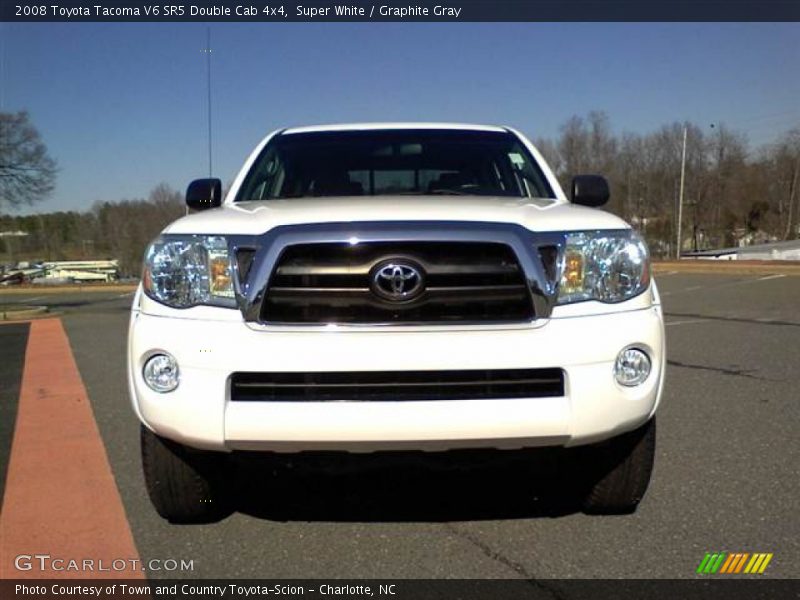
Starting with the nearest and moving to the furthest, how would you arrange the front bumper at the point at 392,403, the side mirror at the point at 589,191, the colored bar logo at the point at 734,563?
the front bumper at the point at 392,403, the colored bar logo at the point at 734,563, the side mirror at the point at 589,191

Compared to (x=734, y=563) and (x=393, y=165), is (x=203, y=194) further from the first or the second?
(x=734, y=563)

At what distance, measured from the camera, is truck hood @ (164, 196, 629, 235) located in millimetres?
2742

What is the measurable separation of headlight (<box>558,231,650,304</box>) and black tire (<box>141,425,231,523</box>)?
1.51 m

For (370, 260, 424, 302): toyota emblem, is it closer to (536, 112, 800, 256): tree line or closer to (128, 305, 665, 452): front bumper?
(128, 305, 665, 452): front bumper

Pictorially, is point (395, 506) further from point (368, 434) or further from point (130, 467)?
point (130, 467)

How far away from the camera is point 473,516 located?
3.26m

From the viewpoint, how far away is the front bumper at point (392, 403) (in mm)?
2531

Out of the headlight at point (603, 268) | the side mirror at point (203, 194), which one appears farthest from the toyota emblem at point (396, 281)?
the side mirror at point (203, 194)

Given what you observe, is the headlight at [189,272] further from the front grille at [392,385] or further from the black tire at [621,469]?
the black tire at [621,469]

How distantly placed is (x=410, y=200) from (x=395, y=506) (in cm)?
141

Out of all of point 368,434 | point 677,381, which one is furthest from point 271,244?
point 677,381

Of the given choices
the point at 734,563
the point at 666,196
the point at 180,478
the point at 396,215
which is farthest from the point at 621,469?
the point at 666,196

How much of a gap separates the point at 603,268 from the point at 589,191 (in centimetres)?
129

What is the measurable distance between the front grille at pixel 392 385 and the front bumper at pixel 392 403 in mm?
28
